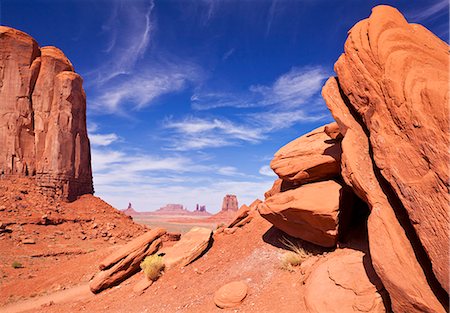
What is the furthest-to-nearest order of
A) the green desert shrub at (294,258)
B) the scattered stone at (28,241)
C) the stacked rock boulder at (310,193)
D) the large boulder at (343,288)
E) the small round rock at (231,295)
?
1. the scattered stone at (28,241)
2. the green desert shrub at (294,258)
3. the stacked rock boulder at (310,193)
4. the small round rock at (231,295)
5. the large boulder at (343,288)

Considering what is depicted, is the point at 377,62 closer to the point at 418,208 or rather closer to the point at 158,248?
the point at 418,208

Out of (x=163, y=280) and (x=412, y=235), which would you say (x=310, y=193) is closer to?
(x=412, y=235)

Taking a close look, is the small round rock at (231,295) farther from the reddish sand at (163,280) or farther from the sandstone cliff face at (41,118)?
the sandstone cliff face at (41,118)

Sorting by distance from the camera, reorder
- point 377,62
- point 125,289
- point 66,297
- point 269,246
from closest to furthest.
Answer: point 377,62
point 269,246
point 125,289
point 66,297

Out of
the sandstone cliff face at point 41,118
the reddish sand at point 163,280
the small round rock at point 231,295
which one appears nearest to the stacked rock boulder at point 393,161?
the reddish sand at point 163,280

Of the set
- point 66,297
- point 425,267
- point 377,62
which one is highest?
point 377,62

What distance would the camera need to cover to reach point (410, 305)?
5699 millimetres

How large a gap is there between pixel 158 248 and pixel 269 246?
6.92 metres

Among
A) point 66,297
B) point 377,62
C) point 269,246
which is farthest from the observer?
point 66,297

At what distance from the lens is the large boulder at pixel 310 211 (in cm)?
918

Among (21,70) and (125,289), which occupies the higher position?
(21,70)

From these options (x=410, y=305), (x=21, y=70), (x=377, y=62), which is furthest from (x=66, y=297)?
(x=21, y=70)

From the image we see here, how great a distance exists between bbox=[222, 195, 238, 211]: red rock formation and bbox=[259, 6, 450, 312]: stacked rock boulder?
512 ft

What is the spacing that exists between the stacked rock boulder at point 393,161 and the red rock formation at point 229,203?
156046 millimetres
